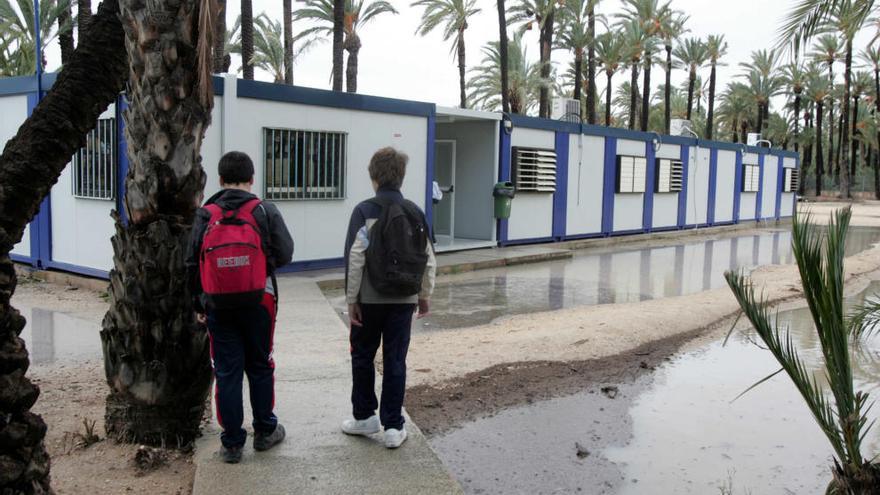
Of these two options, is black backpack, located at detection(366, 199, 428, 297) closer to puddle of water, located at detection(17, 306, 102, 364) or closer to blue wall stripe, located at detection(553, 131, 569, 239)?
puddle of water, located at detection(17, 306, 102, 364)

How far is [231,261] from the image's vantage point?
3.99m

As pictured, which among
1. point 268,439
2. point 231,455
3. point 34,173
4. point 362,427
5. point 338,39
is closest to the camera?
point 34,173

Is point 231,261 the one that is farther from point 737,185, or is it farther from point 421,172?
point 737,185

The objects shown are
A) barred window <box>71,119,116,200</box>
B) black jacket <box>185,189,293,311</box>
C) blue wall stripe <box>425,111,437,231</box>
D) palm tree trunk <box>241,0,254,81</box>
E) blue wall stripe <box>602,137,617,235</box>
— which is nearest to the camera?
black jacket <box>185,189,293,311</box>

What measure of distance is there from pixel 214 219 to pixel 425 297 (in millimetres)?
1322

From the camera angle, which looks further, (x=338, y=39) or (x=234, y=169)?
(x=338, y=39)

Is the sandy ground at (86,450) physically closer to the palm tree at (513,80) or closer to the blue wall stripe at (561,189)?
the blue wall stripe at (561,189)

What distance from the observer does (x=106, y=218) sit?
11016mm

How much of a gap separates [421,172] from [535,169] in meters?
4.20

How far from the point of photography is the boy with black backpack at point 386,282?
4461 millimetres

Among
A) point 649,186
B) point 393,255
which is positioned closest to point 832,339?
point 393,255

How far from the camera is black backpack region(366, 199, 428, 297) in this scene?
14.6 ft

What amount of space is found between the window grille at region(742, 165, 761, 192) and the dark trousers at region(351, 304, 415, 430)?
26526mm

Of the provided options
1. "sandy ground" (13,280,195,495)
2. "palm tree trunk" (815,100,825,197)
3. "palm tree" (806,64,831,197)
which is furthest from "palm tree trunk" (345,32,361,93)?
"palm tree trunk" (815,100,825,197)
